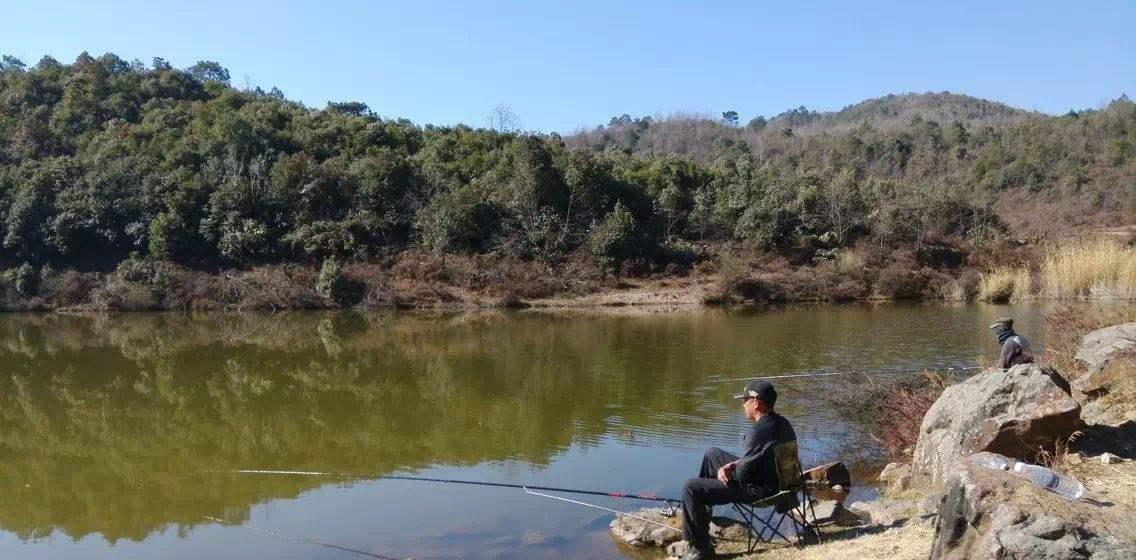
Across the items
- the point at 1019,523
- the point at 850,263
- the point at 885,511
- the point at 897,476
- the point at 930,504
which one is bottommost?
the point at 897,476

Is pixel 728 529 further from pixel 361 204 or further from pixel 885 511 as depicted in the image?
pixel 361 204

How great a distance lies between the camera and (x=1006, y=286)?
31344 mm

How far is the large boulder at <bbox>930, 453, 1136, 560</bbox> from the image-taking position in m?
4.39

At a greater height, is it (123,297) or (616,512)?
(123,297)

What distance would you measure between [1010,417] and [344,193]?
3638 centimetres

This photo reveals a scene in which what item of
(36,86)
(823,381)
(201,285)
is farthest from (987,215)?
(36,86)

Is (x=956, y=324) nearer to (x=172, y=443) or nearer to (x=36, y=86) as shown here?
(x=172, y=443)

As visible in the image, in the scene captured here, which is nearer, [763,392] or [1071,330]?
[763,392]

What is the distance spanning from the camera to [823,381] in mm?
13195

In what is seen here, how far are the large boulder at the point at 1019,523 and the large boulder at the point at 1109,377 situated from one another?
3.33 m

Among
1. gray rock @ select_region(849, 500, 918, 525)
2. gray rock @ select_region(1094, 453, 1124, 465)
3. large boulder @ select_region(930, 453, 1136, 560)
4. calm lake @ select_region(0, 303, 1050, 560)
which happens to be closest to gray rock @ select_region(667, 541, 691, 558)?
calm lake @ select_region(0, 303, 1050, 560)

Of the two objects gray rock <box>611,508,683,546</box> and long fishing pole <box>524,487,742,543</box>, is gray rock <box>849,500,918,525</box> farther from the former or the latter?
gray rock <box>611,508,683,546</box>

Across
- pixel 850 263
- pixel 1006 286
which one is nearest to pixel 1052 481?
pixel 1006 286

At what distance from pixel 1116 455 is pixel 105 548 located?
8.82 m
